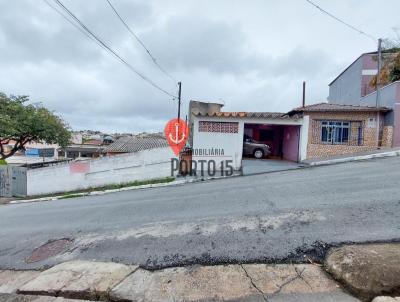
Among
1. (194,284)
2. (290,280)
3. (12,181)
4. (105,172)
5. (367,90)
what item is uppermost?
(367,90)

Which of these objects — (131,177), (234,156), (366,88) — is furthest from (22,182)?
(366,88)

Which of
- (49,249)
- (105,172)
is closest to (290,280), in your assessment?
(49,249)

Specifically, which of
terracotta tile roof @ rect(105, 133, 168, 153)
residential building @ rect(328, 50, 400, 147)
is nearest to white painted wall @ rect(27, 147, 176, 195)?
terracotta tile roof @ rect(105, 133, 168, 153)

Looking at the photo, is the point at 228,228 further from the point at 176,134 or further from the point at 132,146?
the point at 132,146

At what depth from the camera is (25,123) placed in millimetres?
20234

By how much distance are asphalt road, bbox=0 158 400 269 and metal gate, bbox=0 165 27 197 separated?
435 inches

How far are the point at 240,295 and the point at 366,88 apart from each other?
2608 centimetres

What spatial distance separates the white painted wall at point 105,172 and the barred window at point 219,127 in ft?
7.62

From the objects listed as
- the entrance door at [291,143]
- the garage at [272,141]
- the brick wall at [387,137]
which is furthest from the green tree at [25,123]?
the brick wall at [387,137]

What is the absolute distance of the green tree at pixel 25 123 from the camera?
1914 centimetres

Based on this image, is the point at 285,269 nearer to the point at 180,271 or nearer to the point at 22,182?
the point at 180,271

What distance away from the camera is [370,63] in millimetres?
23203

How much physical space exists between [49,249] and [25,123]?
760 inches

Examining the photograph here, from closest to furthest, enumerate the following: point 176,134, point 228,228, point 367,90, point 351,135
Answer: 1. point 228,228
2. point 176,134
3. point 351,135
4. point 367,90
